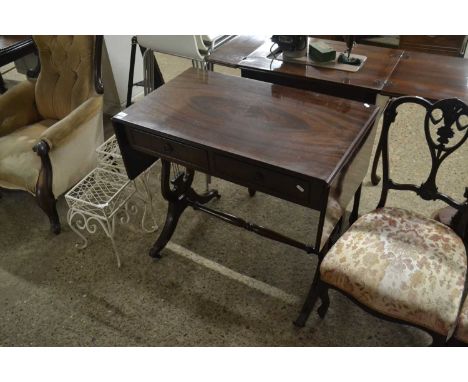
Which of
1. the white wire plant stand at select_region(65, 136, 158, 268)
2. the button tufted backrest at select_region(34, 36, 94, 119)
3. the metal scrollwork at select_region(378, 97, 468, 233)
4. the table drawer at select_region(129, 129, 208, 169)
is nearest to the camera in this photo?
the metal scrollwork at select_region(378, 97, 468, 233)

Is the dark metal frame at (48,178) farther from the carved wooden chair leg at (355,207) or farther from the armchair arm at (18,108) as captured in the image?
the carved wooden chair leg at (355,207)

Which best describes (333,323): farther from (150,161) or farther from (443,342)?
(150,161)

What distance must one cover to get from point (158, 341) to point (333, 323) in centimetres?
71

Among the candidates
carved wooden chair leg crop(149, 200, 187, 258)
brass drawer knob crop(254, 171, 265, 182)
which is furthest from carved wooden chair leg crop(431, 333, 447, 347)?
carved wooden chair leg crop(149, 200, 187, 258)

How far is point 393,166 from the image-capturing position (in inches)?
92.7

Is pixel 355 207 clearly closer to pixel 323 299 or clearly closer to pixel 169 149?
pixel 323 299

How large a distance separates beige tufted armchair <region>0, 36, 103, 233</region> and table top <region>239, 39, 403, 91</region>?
816mm

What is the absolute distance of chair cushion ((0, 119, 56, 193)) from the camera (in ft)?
6.29

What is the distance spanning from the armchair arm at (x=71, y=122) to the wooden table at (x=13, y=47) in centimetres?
65

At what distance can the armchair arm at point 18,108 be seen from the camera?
2.18 m

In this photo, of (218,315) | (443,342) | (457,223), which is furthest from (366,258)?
(218,315)

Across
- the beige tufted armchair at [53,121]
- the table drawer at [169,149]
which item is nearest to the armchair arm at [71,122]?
the beige tufted armchair at [53,121]

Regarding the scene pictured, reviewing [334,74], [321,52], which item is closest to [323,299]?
[334,74]

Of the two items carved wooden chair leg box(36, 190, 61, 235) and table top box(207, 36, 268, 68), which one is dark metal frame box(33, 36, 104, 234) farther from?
table top box(207, 36, 268, 68)
